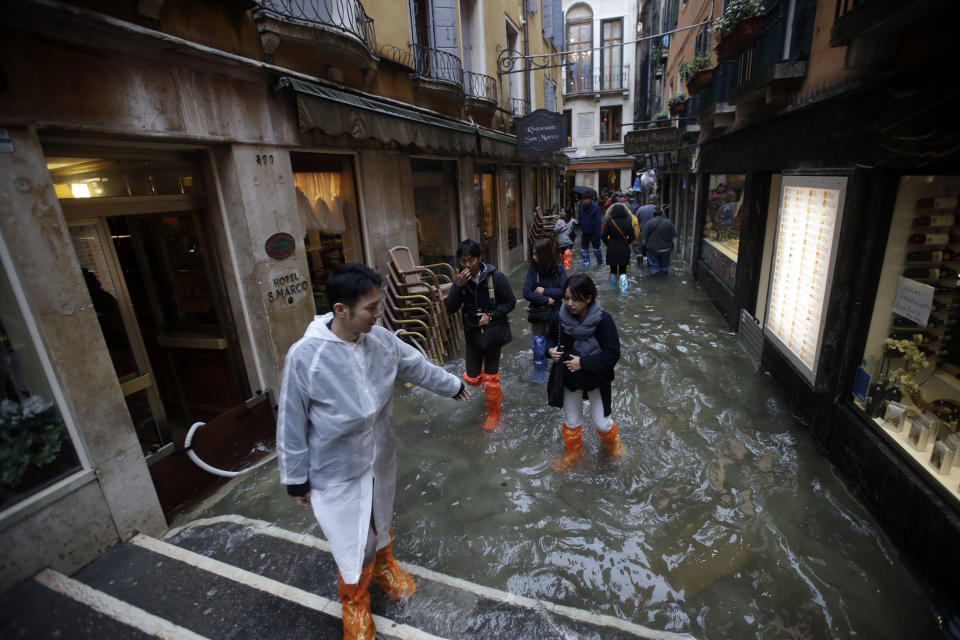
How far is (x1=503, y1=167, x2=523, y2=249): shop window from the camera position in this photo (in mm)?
14320

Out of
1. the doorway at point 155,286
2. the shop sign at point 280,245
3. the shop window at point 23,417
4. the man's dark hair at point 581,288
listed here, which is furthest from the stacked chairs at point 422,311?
the shop window at point 23,417

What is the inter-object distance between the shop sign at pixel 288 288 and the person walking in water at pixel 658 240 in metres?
8.91

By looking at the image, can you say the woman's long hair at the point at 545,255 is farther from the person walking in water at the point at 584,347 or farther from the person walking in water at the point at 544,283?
the person walking in water at the point at 584,347

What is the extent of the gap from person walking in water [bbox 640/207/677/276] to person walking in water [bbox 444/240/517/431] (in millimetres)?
7822

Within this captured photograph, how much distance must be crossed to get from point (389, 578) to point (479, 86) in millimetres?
11215

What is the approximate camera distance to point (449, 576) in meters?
2.97

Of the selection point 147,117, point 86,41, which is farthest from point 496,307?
point 86,41

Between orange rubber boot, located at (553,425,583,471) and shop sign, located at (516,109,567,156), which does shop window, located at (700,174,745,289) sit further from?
orange rubber boot, located at (553,425,583,471)

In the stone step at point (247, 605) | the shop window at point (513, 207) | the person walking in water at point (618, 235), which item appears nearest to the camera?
the stone step at point (247, 605)

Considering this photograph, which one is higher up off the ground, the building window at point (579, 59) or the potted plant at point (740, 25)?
the building window at point (579, 59)

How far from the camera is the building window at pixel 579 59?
3097 centimetres

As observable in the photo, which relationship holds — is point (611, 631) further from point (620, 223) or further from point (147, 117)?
point (620, 223)

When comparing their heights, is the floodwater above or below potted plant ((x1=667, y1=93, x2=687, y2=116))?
below

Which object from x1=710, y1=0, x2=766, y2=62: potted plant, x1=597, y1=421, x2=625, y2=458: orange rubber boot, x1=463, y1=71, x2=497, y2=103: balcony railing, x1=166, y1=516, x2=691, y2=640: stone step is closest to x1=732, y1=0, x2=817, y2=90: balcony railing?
x1=710, y1=0, x2=766, y2=62: potted plant
